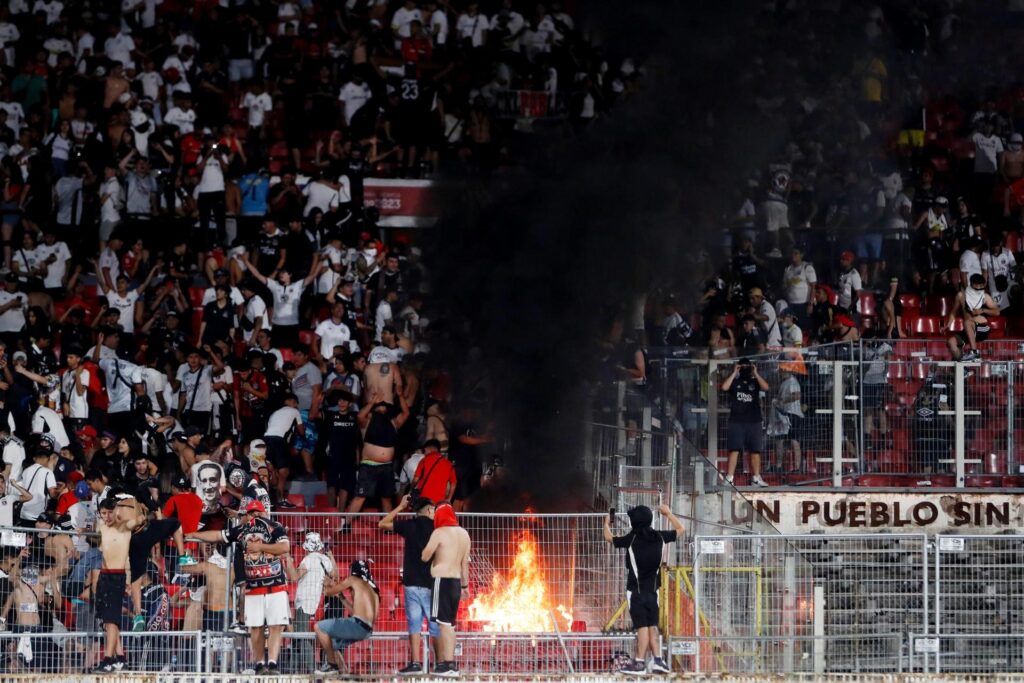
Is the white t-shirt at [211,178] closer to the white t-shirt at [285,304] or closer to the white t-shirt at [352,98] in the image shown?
the white t-shirt at [285,304]

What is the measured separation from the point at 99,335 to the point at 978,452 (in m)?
10.3

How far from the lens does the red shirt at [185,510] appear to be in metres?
15.8

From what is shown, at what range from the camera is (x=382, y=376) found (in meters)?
19.8

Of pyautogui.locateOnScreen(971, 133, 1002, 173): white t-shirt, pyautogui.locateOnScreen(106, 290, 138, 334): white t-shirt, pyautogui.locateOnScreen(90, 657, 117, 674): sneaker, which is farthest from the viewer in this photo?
pyautogui.locateOnScreen(971, 133, 1002, 173): white t-shirt

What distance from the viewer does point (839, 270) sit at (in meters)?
23.4

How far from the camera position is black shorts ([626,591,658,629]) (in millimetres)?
14672

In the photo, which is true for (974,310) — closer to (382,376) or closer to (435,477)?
(382,376)

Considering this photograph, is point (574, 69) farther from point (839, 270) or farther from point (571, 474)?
point (571, 474)

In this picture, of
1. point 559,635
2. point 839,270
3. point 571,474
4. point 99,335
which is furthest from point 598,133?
point 559,635

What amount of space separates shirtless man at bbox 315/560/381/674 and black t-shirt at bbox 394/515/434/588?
0.34 metres

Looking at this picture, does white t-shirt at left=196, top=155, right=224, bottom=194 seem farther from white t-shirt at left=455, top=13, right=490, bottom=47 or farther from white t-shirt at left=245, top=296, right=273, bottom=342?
white t-shirt at left=455, top=13, right=490, bottom=47

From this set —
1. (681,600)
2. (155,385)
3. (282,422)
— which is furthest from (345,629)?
(155,385)

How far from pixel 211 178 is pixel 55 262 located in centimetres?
252

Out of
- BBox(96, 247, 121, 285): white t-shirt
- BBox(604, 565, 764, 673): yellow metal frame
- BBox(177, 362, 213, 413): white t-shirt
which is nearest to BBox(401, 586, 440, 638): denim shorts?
BBox(604, 565, 764, 673): yellow metal frame
